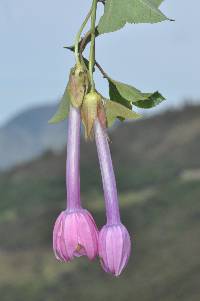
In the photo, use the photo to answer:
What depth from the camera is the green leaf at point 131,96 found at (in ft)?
5.61

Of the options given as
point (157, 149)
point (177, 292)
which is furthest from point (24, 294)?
point (157, 149)

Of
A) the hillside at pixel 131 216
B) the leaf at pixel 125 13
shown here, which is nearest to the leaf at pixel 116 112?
the leaf at pixel 125 13

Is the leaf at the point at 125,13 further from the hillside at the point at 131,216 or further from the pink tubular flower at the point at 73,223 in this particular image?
the hillside at the point at 131,216

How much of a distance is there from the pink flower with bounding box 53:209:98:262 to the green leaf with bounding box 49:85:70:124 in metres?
0.20

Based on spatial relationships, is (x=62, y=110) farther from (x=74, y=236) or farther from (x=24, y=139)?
(x=24, y=139)

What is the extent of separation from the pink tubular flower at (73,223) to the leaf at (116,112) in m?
0.07

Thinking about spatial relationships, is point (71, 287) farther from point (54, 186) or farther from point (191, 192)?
point (54, 186)

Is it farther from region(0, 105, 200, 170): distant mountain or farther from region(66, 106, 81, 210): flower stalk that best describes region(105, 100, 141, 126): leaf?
region(0, 105, 200, 170): distant mountain

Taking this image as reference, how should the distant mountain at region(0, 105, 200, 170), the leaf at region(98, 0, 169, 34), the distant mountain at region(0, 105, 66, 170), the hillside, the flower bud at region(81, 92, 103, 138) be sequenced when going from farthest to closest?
the distant mountain at region(0, 105, 66, 170) → the distant mountain at region(0, 105, 200, 170) → the hillside → the flower bud at region(81, 92, 103, 138) → the leaf at region(98, 0, 169, 34)

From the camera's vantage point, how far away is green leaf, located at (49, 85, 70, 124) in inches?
67.5

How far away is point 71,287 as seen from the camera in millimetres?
14961

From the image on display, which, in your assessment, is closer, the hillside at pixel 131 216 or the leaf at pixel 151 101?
the leaf at pixel 151 101

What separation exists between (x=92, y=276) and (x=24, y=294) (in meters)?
1.33

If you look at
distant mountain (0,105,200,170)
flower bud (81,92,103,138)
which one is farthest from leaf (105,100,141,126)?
distant mountain (0,105,200,170)
